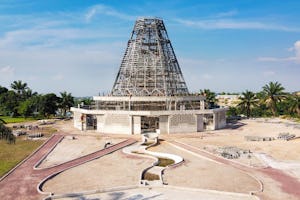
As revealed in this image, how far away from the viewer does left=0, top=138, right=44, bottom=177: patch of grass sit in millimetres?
27445

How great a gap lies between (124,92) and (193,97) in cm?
1524

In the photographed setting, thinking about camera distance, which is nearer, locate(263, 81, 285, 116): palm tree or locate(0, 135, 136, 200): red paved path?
locate(0, 135, 136, 200): red paved path

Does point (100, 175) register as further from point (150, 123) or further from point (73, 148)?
point (150, 123)

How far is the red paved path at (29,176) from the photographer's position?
20.1 metres

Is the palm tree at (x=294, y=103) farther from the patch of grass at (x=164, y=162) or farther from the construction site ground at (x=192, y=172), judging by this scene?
the patch of grass at (x=164, y=162)

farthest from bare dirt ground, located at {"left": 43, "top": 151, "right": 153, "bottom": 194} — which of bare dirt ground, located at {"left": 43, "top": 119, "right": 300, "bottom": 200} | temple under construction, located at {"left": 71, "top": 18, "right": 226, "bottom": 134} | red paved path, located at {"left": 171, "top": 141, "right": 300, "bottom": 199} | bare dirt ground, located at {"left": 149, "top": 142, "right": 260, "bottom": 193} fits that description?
temple under construction, located at {"left": 71, "top": 18, "right": 226, "bottom": 134}

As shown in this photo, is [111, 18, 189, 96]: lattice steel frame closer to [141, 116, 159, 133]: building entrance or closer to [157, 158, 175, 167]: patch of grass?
[141, 116, 159, 133]: building entrance

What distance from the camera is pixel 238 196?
65.6 ft

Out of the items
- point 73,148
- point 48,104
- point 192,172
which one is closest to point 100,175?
point 192,172

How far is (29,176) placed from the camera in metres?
24.3

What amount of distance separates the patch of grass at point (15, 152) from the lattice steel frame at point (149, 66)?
23.6 meters

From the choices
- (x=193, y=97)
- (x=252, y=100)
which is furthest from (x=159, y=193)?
(x=252, y=100)

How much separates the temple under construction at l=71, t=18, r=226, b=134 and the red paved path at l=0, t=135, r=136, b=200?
558 inches

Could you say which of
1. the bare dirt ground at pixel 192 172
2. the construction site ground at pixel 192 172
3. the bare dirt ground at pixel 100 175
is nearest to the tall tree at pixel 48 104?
the construction site ground at pixel 192 172
